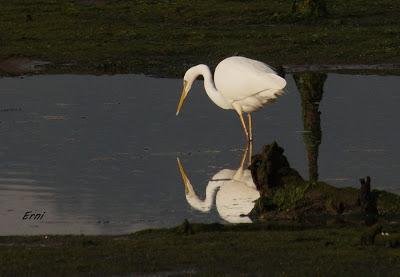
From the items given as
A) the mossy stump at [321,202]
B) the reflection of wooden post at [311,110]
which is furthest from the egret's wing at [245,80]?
the mossy stump at [321,202]

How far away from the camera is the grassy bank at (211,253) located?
10.1 m

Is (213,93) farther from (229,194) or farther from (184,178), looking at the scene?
(229,194)

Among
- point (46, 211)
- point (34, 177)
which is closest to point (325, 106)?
point (34, 177)

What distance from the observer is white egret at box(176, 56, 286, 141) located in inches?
690

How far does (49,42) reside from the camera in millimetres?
28500

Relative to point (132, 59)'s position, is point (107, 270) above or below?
above

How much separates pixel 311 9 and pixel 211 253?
20522 millimetres

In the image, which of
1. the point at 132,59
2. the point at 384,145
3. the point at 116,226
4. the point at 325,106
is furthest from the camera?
the point at 132,59

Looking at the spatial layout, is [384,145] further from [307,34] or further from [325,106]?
[307,34]

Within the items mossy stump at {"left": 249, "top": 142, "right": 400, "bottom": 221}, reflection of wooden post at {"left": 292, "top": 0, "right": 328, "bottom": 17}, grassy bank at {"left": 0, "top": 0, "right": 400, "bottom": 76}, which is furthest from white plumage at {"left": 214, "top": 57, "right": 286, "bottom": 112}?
reflection of wooden post at {"left": 292, "top": 0, "right": 328, "bottom": 17}

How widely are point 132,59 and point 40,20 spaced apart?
5.94 metres

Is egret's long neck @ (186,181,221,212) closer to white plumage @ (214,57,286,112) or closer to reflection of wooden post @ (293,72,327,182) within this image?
reflection of wooden post @ (293,72,327,182)

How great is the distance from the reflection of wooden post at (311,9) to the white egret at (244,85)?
1212 cm

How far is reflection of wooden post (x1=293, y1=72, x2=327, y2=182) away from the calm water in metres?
0.04
